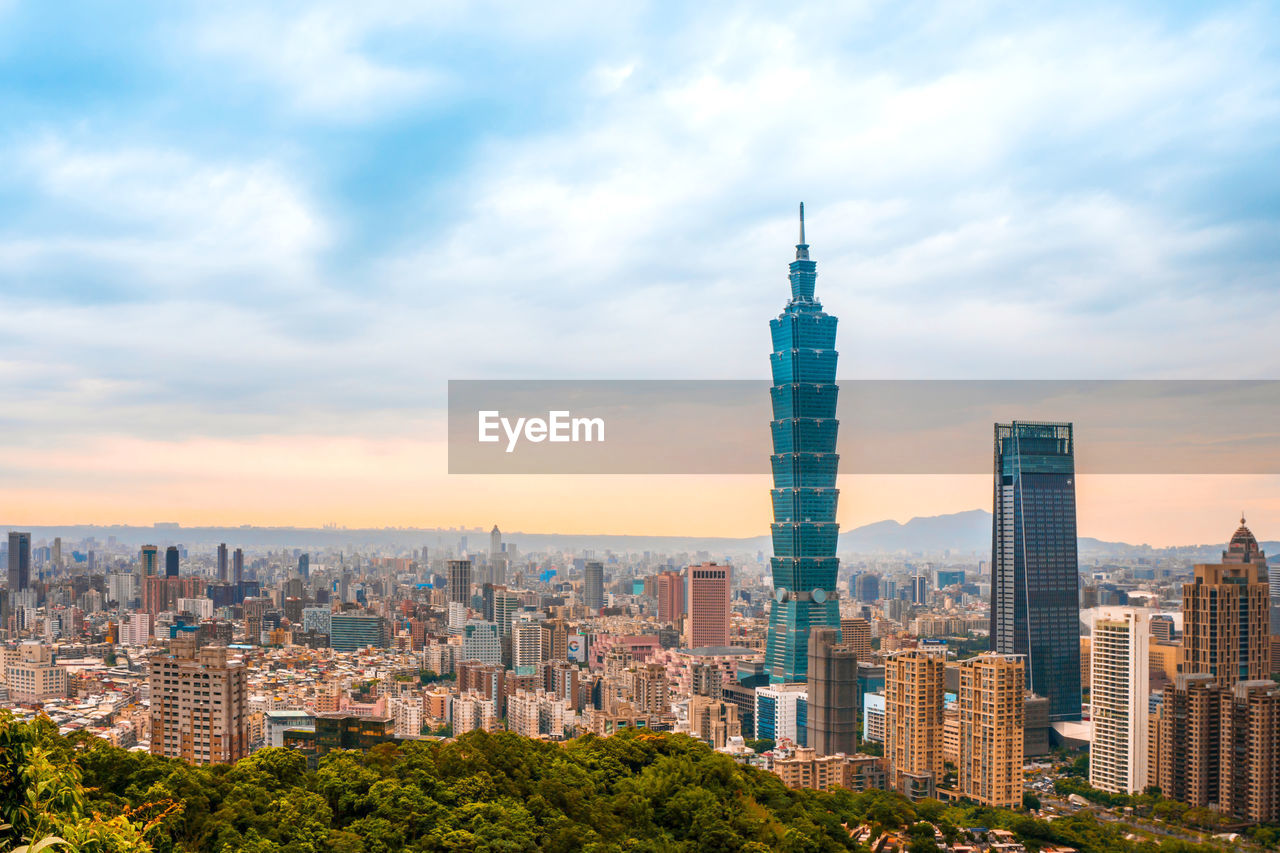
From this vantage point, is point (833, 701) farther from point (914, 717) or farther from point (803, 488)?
point (803, 488)

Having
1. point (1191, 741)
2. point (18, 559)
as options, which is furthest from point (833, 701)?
point (18, 559)

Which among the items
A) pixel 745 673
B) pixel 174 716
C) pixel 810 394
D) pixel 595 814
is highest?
pixel 810 394

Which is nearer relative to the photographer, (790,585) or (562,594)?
(790,585)

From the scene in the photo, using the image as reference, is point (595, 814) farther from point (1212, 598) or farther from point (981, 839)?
point (1212, 598)

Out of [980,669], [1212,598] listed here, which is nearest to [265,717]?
[980,669]

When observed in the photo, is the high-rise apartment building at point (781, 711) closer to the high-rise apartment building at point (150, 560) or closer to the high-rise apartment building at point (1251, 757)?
the high-rise apartment building at point (1251, 757)

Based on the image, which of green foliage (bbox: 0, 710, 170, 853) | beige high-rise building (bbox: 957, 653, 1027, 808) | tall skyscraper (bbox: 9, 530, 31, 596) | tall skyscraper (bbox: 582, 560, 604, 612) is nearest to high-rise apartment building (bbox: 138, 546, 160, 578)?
tall skyscraper (bbox: 9, 530, 31, 596)

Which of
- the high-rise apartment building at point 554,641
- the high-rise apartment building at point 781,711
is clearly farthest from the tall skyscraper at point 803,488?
the high-rise apartment building at point 554,641
